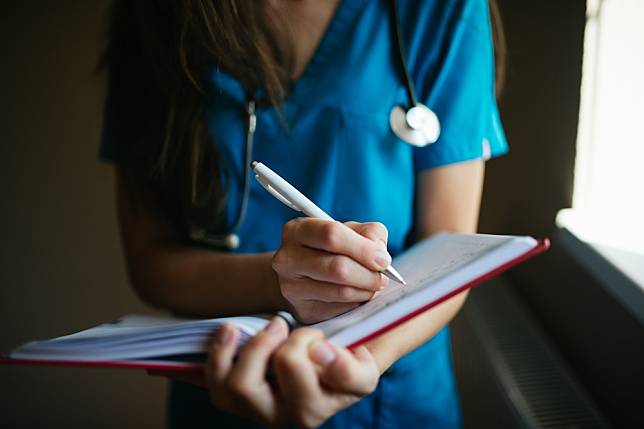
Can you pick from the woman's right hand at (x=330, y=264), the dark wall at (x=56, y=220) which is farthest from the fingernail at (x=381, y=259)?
the dark wall at (x=56, y=220)

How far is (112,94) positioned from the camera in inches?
22.3

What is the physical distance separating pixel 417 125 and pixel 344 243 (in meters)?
0.22

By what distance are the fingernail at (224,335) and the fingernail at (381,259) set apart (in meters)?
0.11

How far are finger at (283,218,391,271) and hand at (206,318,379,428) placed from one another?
57 millimetres

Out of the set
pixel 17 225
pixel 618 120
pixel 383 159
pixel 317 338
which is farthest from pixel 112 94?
pixel 618 120

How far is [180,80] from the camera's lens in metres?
0.50

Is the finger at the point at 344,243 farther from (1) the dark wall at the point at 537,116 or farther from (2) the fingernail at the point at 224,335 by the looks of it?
(1) the dark wall at the point at 537,116

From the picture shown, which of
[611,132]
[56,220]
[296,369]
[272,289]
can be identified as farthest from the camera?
[56,220]

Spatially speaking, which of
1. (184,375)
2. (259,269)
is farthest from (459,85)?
(184,375)

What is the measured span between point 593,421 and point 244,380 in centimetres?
53

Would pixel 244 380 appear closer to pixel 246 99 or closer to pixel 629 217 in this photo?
pixel 246 99

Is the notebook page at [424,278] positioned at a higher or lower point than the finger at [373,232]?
lower

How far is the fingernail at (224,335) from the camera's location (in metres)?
0.27

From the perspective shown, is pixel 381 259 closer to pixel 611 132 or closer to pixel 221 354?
pixel 221 354
